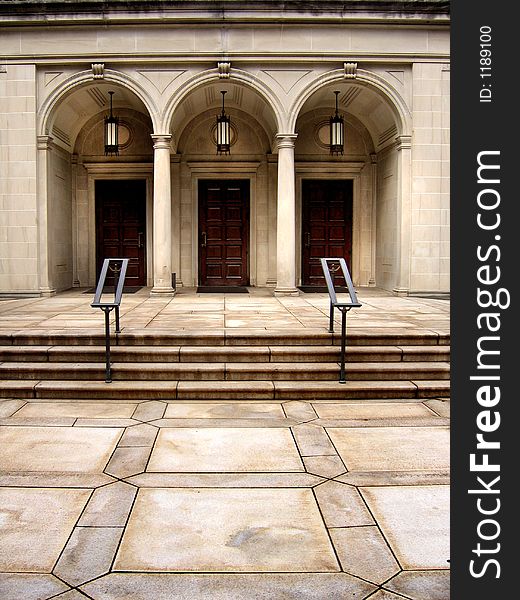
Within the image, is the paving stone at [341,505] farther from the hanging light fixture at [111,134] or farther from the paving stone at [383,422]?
the hanging light fixture at [111,134]

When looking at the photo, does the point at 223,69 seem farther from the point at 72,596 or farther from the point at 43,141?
the point at 72,596

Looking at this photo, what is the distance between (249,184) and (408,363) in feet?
31.0

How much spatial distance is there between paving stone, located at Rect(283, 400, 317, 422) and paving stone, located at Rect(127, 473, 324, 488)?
1414 mm

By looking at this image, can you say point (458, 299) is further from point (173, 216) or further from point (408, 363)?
point (173, 216)

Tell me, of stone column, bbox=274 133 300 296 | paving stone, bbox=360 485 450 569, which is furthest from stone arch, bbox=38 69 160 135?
paving stone, bbox=360 485 450 569

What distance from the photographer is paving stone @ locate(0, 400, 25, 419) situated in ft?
18.5

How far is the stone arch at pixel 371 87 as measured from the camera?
12.5m

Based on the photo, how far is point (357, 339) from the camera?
7336 millimetres

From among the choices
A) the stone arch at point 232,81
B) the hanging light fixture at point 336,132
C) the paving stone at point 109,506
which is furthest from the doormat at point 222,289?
the paving stone at point 109,506

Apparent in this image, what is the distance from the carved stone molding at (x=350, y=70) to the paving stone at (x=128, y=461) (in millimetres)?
10166

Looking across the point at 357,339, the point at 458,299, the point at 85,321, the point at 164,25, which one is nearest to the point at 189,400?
the point at 357,339

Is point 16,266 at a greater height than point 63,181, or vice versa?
point 63,181

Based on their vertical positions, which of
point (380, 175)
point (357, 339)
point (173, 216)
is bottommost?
point (357, 339)

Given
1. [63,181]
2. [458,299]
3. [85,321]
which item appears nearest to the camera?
[458,299]
